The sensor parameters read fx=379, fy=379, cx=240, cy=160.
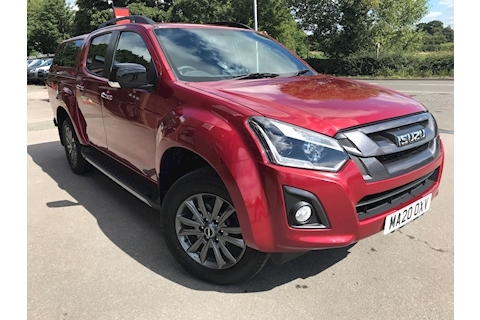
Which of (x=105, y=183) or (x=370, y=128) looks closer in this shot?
(x=370, y=128)

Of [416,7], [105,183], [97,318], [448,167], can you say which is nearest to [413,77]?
A: [416,7]

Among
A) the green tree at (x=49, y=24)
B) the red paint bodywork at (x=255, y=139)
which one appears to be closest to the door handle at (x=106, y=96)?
the red paint bodywork at (x=255, y=139)

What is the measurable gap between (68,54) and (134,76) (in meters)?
2.94

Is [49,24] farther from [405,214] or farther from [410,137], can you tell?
[405,214]

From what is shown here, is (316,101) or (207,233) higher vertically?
(316,101)

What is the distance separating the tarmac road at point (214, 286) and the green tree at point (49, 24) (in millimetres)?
43945

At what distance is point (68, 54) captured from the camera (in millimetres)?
5355

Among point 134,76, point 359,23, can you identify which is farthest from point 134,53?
point 359,23

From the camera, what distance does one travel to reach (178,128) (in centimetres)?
263

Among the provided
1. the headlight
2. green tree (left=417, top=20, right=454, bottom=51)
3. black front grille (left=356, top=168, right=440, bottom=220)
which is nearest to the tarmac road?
black front grille (left=356, top=168, right=440, bottom=220)

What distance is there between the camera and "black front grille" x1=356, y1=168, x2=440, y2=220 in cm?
224

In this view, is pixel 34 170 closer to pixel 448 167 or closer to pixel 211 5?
pixel 448 167

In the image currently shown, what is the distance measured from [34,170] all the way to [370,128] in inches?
207

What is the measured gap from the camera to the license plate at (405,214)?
235cm
